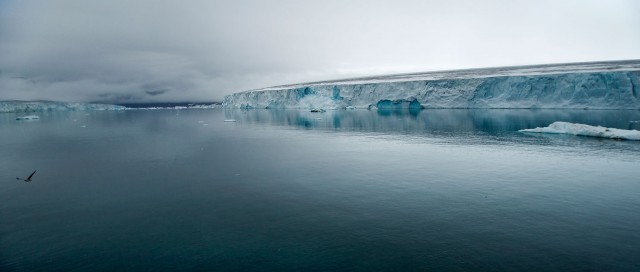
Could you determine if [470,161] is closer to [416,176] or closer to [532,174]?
[532,174]

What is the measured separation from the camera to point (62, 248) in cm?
673

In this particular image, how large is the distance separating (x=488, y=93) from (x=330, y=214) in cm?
5912

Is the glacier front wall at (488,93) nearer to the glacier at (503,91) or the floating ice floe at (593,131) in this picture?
the glacier at (503,91)

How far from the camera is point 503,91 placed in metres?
57.1

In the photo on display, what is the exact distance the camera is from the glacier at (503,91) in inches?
1871

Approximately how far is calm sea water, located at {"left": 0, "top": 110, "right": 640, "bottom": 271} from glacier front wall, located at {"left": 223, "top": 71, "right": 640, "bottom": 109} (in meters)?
41.1

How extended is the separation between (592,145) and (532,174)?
9857mm

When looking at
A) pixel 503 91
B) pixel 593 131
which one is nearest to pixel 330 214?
pixel 593 131

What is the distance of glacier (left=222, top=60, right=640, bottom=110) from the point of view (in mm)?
47531

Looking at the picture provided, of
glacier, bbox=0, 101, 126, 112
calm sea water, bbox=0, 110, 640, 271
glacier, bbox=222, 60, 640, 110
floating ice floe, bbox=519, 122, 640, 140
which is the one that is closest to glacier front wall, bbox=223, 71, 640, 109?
glacier, bbox=222, 60, 640, 110

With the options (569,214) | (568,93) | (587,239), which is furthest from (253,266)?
(568,93)

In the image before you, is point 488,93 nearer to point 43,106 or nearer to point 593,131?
point 593,131

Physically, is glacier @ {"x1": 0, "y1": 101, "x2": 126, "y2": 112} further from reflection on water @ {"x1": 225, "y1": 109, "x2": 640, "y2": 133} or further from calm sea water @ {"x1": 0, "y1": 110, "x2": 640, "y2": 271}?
calm sea water @ {"x1": 0, "y1": 110, "x2": 640, "y2": 271}

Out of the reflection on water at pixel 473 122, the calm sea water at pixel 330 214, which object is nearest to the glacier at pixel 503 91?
the reflection on water at pixel 473 122
